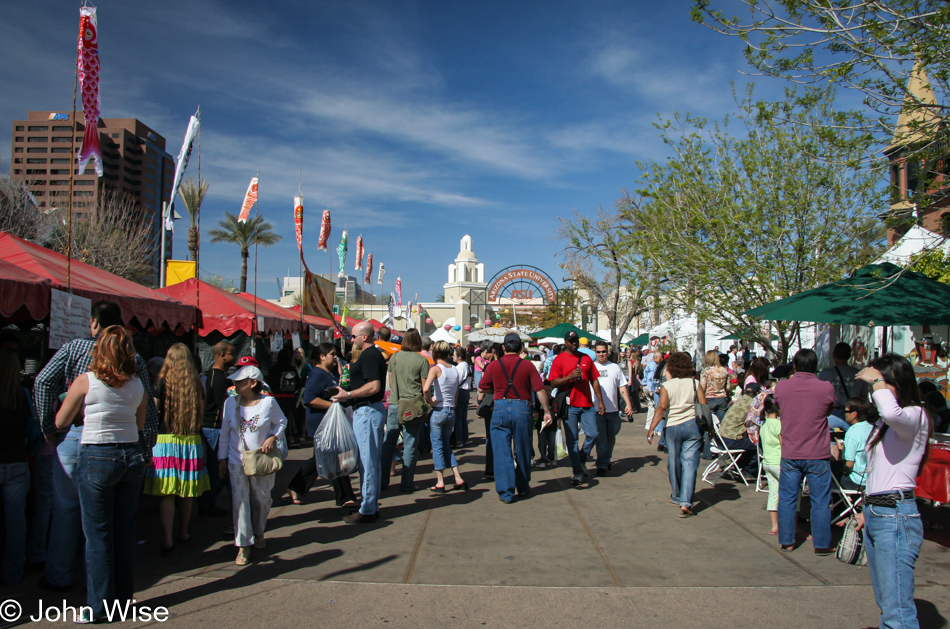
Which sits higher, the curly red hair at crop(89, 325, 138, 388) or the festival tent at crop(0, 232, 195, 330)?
the festival tent at crop(0, 232, 195, 330)

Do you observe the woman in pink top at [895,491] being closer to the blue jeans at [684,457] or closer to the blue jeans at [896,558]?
the blue jeans at [896,558]

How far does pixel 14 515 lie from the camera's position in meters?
4.36

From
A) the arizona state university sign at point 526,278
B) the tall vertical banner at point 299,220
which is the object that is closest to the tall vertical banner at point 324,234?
the tall vertical banner at point 299,220

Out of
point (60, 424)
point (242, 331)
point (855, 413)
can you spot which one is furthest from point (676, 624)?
point (242, 331)

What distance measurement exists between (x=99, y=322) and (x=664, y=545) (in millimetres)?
4885

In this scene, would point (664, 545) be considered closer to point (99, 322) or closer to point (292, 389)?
point (99, 322)

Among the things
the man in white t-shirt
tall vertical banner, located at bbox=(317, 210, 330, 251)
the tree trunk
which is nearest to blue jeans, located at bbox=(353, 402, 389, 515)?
the man in white t-shirt

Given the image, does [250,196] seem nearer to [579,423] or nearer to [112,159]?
[579,423]

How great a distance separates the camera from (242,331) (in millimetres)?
12547

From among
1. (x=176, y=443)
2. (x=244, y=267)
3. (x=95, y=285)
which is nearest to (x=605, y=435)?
(x=176, y=443)

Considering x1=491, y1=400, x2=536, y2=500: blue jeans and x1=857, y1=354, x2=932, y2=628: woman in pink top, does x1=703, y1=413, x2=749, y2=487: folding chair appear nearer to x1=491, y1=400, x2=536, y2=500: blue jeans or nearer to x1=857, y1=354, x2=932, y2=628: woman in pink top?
x1=491, y1=400, x2=536, y2=500: blue jeans

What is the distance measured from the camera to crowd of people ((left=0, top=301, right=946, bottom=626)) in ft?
11.9

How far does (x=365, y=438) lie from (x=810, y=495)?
13.5 ft

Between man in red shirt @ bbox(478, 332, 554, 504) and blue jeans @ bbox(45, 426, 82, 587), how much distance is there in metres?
4.10
